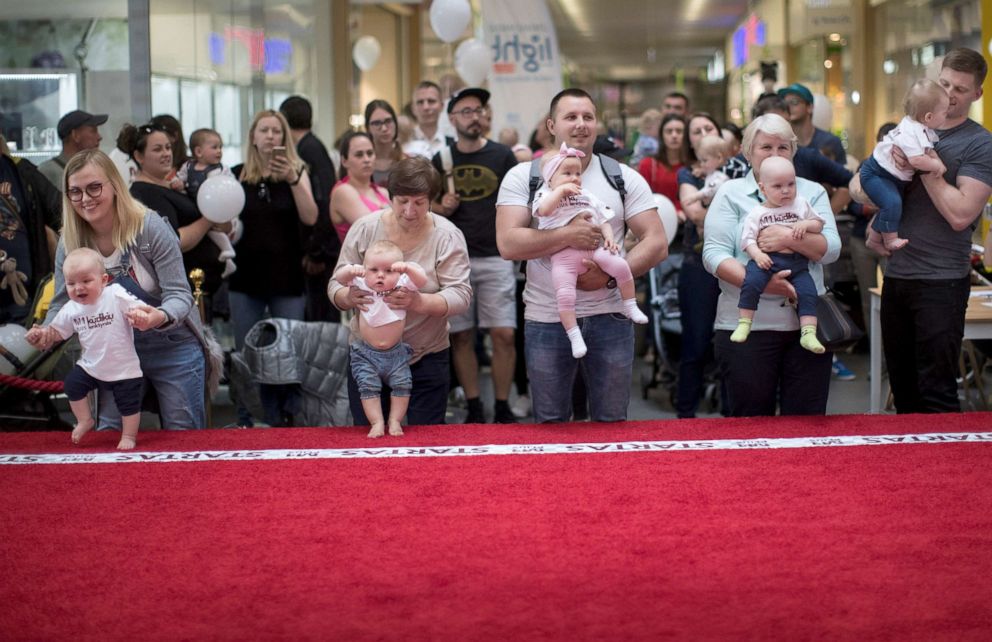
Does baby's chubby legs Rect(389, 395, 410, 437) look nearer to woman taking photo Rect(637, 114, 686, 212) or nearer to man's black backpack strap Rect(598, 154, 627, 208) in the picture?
man's black backpack strap Rect(598, 154, 627, 208)

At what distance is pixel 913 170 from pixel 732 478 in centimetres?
174

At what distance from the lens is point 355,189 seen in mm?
6570

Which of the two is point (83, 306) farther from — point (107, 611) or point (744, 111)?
point (744, 111)

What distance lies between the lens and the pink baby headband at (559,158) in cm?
428

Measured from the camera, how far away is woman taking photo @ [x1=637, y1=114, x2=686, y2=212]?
788 centimetres

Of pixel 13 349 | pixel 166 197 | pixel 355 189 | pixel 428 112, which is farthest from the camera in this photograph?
pixel 428 112

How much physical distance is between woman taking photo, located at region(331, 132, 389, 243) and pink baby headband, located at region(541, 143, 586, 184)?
227 cm

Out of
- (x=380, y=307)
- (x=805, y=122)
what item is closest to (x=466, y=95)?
(x=805, y=122)

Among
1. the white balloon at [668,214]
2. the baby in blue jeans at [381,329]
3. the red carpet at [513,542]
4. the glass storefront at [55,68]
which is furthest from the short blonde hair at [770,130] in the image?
the glass storefront at [55,68]

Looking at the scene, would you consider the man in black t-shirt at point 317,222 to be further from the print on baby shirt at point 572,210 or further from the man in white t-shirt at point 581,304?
the print on baby shirt at point 572,210

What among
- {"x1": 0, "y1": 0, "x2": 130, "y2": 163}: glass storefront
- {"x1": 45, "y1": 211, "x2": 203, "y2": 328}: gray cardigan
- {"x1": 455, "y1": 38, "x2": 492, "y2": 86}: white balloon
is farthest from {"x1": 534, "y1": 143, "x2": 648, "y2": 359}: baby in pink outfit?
{"x1": 455, "y1": 38, "x2": 492, "y2": 86}: white balloon

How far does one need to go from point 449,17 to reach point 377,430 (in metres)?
7.63

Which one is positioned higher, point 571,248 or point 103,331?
point 571,248

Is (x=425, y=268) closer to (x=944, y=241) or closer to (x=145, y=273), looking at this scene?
(x=145, y=273)
